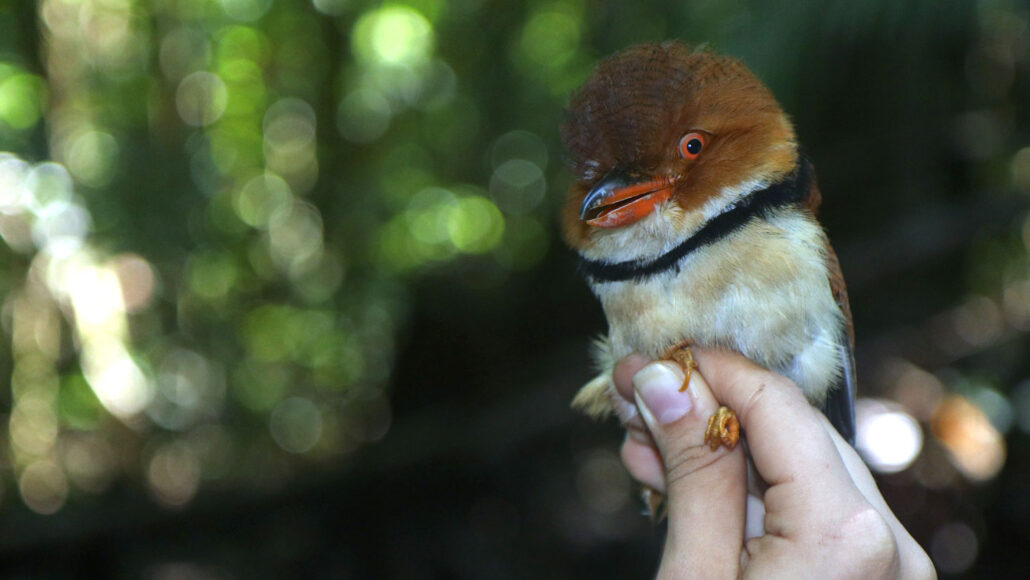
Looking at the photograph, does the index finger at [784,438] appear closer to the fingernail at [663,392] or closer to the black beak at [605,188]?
the fingernail at [663,392]

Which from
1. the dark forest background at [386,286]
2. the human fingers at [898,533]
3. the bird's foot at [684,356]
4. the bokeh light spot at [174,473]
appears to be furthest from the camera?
the bokeh light spot at [174,473]

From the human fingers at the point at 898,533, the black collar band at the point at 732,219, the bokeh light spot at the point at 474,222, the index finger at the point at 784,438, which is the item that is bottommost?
the human fingers at the point at 898,533

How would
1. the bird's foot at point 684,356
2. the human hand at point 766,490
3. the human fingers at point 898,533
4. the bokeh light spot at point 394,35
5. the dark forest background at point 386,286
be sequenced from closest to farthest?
the human hand at point 766,490, the human fingers at point 898,533, the bird's foot at point 684,356, the dark forest background at point 386,286, the bokeh light spot at point 394,35

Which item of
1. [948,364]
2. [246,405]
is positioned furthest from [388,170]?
[948,364]

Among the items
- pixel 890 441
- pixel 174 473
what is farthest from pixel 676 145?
pixel 174 473

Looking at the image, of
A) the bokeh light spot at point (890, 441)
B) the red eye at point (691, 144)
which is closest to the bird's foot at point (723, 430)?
the red eye at point (691, 144)

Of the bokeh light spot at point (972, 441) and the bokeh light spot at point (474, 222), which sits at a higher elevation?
the bokeh light spot at point (474, 222)
